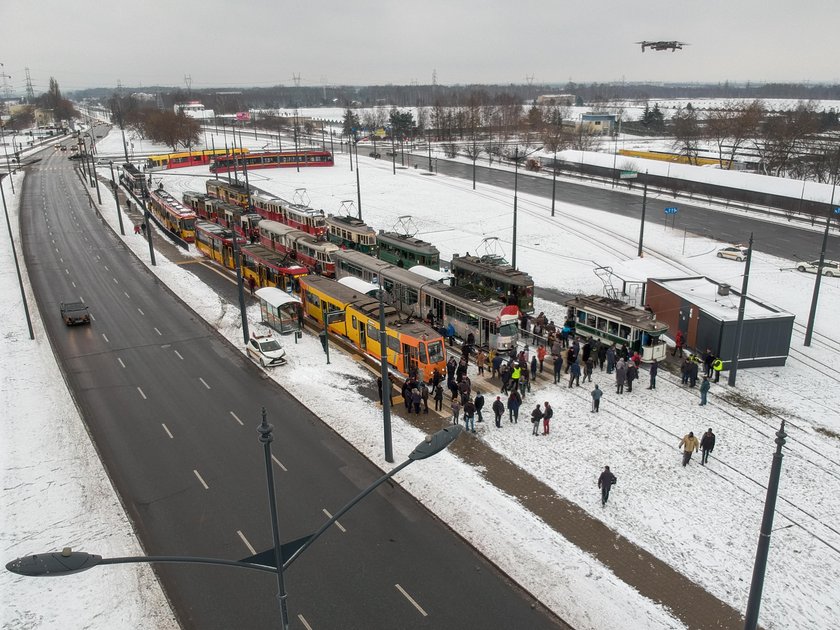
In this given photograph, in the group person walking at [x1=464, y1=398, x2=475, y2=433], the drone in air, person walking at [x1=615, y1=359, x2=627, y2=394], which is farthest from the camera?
the drone in air

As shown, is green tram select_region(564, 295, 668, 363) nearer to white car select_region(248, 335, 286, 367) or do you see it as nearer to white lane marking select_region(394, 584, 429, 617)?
white car select_region(248, 335, 286, 367)

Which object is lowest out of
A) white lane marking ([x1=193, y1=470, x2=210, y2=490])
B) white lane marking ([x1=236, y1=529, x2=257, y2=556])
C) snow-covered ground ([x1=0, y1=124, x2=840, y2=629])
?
white lane marking ([x1=193, y1=470, x2=210, y2=490])

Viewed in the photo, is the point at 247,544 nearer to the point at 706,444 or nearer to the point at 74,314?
the point at 706,444

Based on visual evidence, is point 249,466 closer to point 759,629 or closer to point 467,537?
point 467,537

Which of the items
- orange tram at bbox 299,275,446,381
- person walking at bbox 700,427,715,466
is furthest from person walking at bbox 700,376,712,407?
orange tram at bbox 299,275,446,381

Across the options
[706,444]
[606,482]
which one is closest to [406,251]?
[706,444]

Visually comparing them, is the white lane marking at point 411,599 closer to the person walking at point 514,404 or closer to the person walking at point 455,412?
the person walking at point 455,412

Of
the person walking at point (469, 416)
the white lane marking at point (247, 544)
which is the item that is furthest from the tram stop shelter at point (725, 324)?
the white lane marking at point (247, 544)

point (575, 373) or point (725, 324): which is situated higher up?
point (725, 324)
